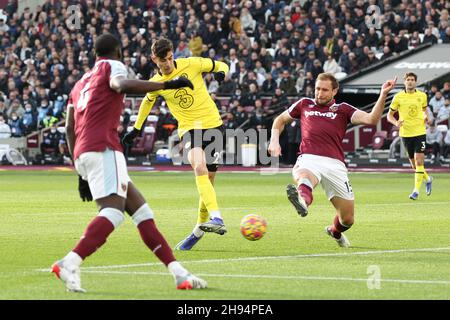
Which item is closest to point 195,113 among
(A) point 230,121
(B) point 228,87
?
(A) point 230,121

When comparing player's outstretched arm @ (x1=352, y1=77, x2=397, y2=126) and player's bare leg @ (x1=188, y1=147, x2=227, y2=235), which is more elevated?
player's outstretched arm @ (x1=352, y1=77, x2=397, y2=126)

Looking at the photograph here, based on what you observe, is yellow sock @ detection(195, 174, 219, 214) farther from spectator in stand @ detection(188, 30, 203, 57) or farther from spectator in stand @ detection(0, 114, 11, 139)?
spectator in stand @ detection(188, 30, 203, 57)

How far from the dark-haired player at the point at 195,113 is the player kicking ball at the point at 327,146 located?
2.92 ft

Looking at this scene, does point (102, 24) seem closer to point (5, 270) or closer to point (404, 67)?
point (404, 67)

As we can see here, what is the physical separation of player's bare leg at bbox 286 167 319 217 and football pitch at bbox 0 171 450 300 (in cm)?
53

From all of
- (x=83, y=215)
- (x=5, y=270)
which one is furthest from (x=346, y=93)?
(x=5, y=270)

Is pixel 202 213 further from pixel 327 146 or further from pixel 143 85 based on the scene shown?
pixel 143 85

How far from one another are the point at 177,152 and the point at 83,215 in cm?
1982

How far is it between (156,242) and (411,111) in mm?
15369

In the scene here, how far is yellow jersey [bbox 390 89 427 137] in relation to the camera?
24219 mm

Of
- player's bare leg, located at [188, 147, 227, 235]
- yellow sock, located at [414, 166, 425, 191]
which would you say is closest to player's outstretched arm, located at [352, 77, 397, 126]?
player's bare leg, located at [188, 147, 227, 235]

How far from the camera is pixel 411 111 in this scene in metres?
24.2

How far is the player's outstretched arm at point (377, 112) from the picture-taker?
11.8 metres

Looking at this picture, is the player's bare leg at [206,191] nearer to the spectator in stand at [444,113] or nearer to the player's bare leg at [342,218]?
the player's bare leg at [342,218]
